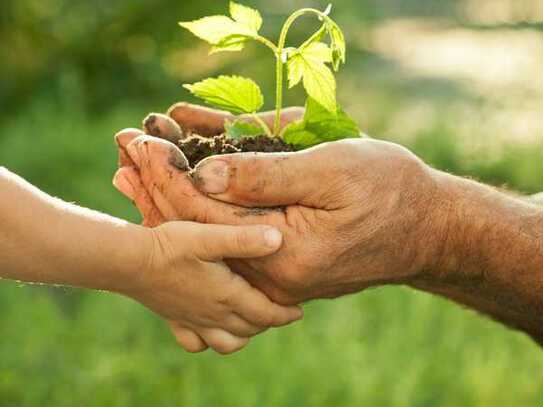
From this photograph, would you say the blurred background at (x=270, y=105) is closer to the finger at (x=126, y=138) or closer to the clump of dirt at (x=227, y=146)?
the finger at (x=126, y=138)

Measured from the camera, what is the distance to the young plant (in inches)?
81.5

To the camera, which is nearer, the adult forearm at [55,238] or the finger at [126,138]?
the adult forearm at [55,238]

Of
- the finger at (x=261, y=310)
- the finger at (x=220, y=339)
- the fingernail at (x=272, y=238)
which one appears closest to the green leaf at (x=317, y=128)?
the fingernail at (x=272, y=238)

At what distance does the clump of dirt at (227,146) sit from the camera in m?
2.14

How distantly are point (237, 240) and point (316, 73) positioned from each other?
1.16 ft

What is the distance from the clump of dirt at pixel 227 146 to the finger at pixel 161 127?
15cm

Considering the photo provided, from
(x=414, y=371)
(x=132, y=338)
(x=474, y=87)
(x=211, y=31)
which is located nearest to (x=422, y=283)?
(x=211, y=31)

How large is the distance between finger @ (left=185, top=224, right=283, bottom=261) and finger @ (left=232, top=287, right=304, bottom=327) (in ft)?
0.58

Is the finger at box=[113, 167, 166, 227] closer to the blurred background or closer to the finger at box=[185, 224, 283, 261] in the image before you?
the finger at box=[185, 224, 283, 261]

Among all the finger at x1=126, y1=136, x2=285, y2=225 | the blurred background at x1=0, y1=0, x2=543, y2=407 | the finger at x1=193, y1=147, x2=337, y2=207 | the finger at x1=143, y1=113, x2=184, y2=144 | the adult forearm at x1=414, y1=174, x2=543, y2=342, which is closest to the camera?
the finger at x1=193, y1=147, x2=337, y2=207

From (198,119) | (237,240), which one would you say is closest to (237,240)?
(237,240)

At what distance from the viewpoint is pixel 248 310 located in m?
2.29

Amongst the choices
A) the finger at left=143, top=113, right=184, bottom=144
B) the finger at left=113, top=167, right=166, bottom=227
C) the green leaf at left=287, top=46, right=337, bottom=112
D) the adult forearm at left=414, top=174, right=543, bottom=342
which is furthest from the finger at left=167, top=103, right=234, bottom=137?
the adult forearm at left=414, top=174, right=543, bottom=342

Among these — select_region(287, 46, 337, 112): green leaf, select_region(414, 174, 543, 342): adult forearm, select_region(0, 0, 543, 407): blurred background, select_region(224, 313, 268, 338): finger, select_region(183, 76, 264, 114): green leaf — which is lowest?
select_region(0, 0, 543, 407): blurred background
